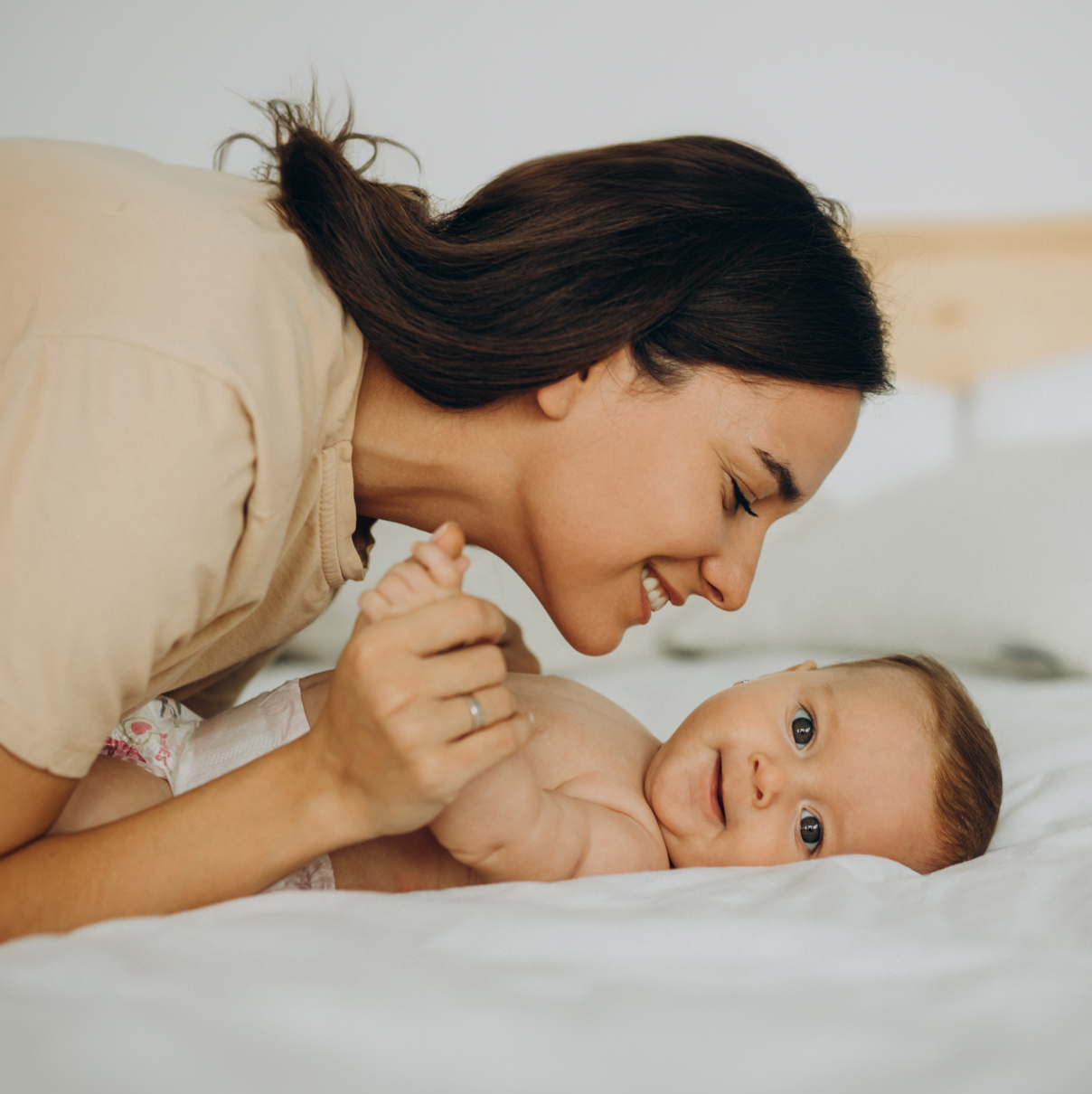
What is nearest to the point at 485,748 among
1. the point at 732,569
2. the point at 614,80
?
the point at 732,569

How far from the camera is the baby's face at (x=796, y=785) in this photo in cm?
101

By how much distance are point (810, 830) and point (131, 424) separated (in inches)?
31.3

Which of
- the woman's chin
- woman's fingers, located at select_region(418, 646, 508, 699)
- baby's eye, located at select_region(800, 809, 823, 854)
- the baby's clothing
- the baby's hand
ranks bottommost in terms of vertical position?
baby's eye, located at select_region(800, 809, 823, 854)

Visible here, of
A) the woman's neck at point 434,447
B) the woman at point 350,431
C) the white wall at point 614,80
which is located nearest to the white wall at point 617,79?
the white wall at point 614,80

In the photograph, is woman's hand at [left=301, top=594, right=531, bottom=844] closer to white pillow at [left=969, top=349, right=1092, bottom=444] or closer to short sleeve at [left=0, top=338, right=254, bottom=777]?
short sleeve at [left=0, top=338, right=254, bottom=777]

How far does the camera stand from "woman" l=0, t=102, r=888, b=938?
26.0 inches

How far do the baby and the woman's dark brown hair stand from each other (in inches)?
15.0

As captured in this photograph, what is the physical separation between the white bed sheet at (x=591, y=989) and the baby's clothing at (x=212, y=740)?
32 centimetres

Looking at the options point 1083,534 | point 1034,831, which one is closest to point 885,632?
point 1083,534

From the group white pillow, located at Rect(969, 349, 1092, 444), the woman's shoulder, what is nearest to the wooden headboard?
white pillow, located at Rect(969, 349, 1092, 444)

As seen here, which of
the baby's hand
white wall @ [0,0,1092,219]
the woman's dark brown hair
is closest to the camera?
the baby's hand

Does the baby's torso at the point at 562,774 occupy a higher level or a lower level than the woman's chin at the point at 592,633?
lower

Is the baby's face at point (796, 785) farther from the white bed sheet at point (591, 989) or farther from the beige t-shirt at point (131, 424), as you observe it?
the beige t-shirt at point (131, 424)

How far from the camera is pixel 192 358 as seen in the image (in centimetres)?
69
